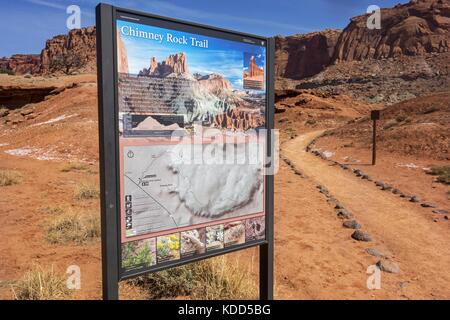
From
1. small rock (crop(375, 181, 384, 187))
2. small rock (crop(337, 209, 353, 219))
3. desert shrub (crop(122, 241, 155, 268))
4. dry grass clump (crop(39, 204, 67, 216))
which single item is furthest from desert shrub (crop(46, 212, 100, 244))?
small rock (crop(375, 181, 384, 187))

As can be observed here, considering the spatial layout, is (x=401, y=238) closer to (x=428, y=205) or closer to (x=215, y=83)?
(x=428, y=205)

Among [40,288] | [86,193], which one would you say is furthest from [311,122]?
[40,288]

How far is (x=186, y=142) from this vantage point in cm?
286

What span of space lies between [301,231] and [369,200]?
10.1ft

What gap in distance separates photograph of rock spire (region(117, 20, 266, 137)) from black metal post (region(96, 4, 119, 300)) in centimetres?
9

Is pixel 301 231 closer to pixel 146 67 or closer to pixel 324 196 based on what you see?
pixel 324 196

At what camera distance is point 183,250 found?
293 centimetres

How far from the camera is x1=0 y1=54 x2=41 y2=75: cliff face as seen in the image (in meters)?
144

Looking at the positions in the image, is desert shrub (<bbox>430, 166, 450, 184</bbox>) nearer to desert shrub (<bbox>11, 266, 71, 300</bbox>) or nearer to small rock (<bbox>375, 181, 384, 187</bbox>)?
small rock (<bbox>375, 181, 384, 187</bbox>)

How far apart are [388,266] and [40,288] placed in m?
4.42

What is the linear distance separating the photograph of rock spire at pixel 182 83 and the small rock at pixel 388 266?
2985 mm

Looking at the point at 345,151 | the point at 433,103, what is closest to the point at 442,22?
the point at 433,103

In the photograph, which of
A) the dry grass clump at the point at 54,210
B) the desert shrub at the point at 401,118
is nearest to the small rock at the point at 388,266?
the dry grass clump at the point at 54,210

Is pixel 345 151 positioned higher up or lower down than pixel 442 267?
higher up
